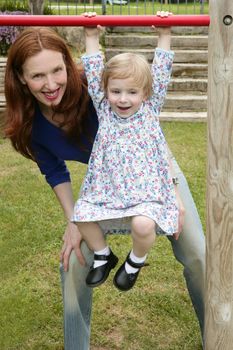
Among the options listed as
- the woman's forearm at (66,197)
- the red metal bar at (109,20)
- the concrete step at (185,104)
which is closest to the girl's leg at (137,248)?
the woman's forearm at (66,197)

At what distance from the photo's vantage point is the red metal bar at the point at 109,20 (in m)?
2.03

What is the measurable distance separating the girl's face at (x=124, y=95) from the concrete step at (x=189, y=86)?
603 centimetres

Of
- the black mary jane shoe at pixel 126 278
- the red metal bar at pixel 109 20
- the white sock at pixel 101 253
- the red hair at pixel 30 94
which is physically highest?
the red metal bar at pixel 109 20

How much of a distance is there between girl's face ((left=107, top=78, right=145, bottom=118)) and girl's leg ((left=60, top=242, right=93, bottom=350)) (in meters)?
0.59

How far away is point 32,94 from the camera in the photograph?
235 cm

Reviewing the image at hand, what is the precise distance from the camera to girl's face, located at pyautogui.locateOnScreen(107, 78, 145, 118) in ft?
7.16

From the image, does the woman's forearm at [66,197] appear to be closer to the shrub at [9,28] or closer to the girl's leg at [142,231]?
the girl's leg at [142,231]

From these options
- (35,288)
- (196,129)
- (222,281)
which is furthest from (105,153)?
(196,129)

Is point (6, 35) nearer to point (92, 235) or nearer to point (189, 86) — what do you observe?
point (189, 86)

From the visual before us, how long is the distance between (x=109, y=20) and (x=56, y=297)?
1.91 metres

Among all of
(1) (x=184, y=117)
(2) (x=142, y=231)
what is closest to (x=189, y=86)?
(1) (x=184, y=117)

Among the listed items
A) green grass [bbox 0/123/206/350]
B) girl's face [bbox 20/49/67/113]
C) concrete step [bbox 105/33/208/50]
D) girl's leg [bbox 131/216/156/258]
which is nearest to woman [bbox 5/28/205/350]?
girl's face [bbox 20/49/67/113]

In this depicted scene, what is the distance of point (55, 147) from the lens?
2.48 m

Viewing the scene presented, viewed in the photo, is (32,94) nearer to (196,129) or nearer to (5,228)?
(5,228)
